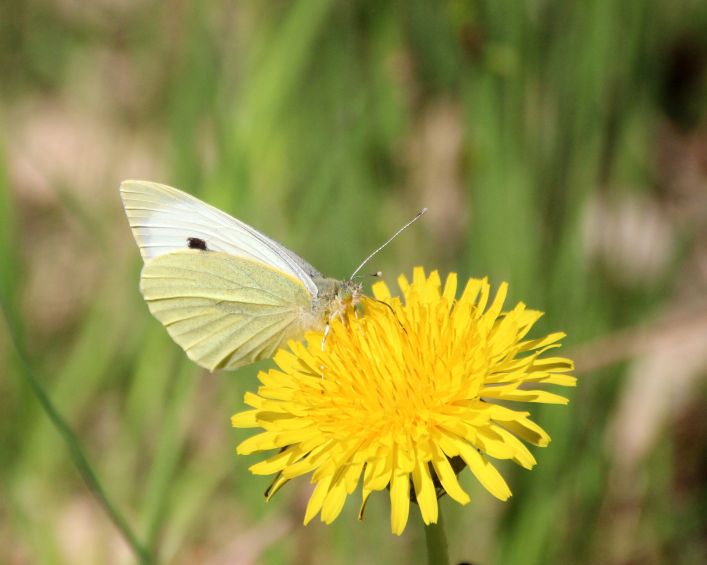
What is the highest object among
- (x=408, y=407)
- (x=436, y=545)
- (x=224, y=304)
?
(x=224, y=304)

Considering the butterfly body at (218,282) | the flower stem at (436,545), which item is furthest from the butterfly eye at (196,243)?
the flower stem at (436,545)

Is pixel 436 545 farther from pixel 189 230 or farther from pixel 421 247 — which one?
pixel 421 247

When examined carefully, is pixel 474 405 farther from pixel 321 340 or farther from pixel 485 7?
pixel 485 7

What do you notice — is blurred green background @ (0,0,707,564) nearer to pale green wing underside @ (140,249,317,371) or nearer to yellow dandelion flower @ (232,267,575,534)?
pale green wing underside @ (140,249,317,371)

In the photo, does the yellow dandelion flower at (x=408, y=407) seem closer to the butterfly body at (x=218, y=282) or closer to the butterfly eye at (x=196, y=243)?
the butterfly body at (x=218, y=282)

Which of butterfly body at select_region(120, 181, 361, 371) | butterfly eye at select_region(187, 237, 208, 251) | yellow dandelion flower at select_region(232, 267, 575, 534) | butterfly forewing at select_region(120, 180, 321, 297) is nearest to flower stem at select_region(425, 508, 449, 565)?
yellow dandelion flower at select_region(232, 267, 575, 534)

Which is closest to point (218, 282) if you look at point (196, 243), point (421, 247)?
point (196, 243)

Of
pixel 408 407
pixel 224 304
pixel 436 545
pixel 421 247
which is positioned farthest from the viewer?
pixel 421 247
